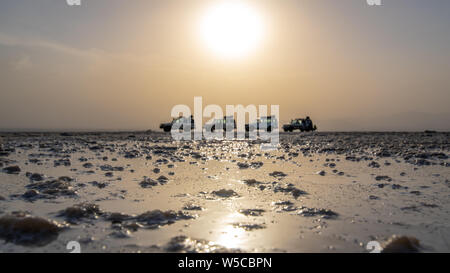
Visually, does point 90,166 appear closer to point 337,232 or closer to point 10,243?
point 10,243

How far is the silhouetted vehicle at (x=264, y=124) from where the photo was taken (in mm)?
49719

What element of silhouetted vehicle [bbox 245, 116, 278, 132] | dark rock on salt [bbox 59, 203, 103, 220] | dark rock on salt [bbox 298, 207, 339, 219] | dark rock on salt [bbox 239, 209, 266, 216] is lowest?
dark rock on salt [bbox 298, 207, 339, 219]

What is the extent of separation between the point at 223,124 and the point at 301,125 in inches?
436

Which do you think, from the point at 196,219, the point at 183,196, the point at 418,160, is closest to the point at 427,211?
the point at 196,219

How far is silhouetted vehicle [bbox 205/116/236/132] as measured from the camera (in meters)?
50.8

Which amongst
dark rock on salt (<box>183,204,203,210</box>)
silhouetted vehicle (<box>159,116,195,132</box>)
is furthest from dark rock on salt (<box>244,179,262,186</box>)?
silhouetted vehicle (<box>159,116,195,132</box>)

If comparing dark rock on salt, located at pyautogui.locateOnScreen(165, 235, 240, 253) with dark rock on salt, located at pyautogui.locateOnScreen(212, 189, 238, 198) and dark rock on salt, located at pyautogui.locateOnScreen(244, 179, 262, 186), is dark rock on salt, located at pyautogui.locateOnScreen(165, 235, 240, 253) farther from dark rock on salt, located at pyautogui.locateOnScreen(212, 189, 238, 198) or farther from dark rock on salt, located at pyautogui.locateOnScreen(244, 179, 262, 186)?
dark rock on salt, located at pyautogui.locateOnScreen(244, 179, 262, 186)

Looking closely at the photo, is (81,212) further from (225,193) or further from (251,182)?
(251,182)

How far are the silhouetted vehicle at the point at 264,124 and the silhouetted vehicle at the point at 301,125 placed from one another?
2.15 meters

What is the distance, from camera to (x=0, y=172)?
7.10 metres

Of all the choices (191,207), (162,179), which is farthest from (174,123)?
(191,207)

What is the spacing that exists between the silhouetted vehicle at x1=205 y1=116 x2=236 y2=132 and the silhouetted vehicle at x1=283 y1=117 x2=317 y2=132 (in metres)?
7.81

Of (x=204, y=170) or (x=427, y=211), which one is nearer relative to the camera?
(x=427, y=211)
